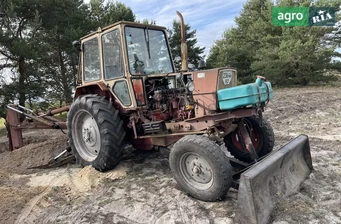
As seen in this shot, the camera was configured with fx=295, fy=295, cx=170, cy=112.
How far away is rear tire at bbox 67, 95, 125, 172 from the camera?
14.3 ft

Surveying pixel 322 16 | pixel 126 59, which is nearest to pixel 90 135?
pixel 126 59

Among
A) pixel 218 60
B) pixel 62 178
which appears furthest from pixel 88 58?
pixel 218 60

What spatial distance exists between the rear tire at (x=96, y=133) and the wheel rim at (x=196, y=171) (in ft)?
4.02

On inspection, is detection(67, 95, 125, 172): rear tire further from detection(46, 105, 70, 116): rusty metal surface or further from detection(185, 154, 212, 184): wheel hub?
detection(185, 154, 212, 184): wheel hub

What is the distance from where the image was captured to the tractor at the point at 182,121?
329cm

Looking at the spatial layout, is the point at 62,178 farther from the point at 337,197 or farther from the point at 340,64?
the point at 340,64

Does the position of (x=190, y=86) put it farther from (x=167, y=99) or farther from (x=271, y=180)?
(x=271, y=180)

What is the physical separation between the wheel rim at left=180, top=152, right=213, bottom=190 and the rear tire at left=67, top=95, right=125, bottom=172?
4.02 feet

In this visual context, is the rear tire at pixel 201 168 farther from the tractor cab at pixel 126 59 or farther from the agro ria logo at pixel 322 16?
the agro ria logo at pixel 322 16

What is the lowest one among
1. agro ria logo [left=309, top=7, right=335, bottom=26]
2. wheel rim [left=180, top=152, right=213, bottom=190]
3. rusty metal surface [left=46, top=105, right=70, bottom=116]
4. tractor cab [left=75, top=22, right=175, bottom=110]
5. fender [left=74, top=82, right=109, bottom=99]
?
wheel rim [left=180, top=152, right=213, bottom=190]

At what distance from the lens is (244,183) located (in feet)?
9.34

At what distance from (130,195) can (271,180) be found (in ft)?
5.63

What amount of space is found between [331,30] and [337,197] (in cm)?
1677

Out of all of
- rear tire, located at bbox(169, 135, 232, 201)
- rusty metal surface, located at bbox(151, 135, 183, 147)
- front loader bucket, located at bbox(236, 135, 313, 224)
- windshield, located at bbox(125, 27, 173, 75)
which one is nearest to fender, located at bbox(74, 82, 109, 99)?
windshield, located at bbox(125, 27, 173, 75)
